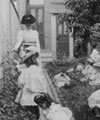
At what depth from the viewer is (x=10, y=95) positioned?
757cm

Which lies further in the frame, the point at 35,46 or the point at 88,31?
the point at 88,31

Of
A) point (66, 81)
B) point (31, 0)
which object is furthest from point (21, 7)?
point (66, 81)

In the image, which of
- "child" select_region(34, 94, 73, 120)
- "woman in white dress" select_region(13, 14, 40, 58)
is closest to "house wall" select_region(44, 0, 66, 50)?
"woman in white dress" select_region(13, 14, 40, 58)

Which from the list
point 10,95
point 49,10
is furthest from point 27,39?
point 49,10

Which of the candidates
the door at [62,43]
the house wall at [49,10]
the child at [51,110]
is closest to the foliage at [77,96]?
the child at [51,110]

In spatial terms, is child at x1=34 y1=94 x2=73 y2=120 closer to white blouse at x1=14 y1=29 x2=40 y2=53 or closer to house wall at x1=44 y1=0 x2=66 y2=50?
white blouse at x1=14 y1=29 x2=40 y2=53

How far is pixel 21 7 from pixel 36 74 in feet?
54.7

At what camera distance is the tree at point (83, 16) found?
54.0 ft

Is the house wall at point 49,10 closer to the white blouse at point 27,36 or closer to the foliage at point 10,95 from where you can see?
the white blouse at point 27,36

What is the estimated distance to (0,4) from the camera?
313 inches

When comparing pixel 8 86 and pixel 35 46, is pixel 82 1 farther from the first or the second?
pixel 8 86

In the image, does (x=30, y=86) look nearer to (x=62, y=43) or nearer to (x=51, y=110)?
(x=51, y=110)

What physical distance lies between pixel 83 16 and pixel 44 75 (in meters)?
5.55

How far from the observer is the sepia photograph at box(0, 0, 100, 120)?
695 centimetres
